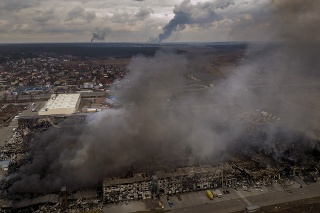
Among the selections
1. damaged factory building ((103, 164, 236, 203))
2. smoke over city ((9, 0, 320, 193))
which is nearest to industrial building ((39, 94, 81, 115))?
smoke over city ((9, 0, 320, 193))

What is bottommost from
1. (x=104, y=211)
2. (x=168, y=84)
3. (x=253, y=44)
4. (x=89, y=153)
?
(x=104, y=211)

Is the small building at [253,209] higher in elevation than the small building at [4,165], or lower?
lower

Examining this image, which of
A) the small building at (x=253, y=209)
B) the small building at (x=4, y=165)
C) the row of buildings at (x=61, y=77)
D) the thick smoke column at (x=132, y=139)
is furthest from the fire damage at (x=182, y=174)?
the row of buildings at (x=61, y=77)

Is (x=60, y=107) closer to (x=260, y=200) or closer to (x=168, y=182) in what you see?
(x=168, y=182)

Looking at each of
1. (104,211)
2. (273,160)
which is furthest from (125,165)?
(273,160)

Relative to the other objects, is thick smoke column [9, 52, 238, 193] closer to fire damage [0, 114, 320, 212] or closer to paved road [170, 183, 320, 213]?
Result: fire damage [0, 114, 320, 212]

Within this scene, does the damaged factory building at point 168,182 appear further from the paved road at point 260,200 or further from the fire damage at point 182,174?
the paved road at point 260,200

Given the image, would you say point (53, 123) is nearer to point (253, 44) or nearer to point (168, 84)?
point (168, 84)
